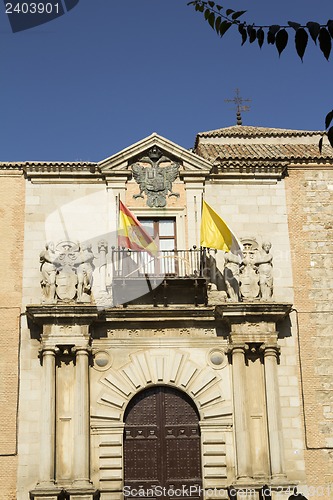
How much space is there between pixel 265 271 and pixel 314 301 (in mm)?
1253

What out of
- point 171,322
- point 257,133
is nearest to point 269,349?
point 171,322

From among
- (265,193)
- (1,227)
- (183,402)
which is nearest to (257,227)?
(265,193)

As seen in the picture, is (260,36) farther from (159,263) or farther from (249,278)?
(159,263)

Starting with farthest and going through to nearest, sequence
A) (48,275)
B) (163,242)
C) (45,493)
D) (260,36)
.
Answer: (163,242), (48,275), (45,493), (260,36)

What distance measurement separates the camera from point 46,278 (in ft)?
49.4

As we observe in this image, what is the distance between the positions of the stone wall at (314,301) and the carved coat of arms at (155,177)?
2.55m

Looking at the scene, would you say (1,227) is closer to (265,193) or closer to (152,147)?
(152,147)

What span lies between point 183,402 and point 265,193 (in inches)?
188

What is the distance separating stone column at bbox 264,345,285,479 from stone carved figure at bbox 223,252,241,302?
→ 1270mm

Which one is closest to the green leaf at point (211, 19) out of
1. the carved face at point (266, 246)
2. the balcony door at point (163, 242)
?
the balcony door at point (163, 242)

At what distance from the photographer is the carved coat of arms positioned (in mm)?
16297

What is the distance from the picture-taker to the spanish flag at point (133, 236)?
1530cm

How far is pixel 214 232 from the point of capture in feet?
50.1

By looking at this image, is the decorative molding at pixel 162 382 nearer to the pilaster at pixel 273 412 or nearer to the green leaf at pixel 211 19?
the pilaster at pixel 273 412
